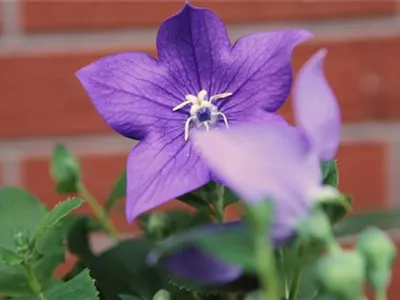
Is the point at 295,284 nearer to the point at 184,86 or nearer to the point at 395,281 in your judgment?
the point at 184,86

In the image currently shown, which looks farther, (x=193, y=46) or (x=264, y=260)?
(x=193, y=46)

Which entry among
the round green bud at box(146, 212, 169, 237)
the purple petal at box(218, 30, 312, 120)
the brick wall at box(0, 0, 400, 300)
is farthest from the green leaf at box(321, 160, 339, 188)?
the brick wall at box(0, 0, 400, 300)

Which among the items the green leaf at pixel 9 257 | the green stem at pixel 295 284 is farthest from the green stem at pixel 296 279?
the green leaf at pixel 9 257

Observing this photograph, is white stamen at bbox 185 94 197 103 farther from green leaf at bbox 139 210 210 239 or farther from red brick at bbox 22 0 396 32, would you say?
red brick at bbox 22 0 396 32

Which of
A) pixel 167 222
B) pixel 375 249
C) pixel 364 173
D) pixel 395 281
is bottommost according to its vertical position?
pixel 395 281

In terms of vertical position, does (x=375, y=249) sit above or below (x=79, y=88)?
above

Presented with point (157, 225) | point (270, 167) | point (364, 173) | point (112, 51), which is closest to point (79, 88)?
point (112, 51)
